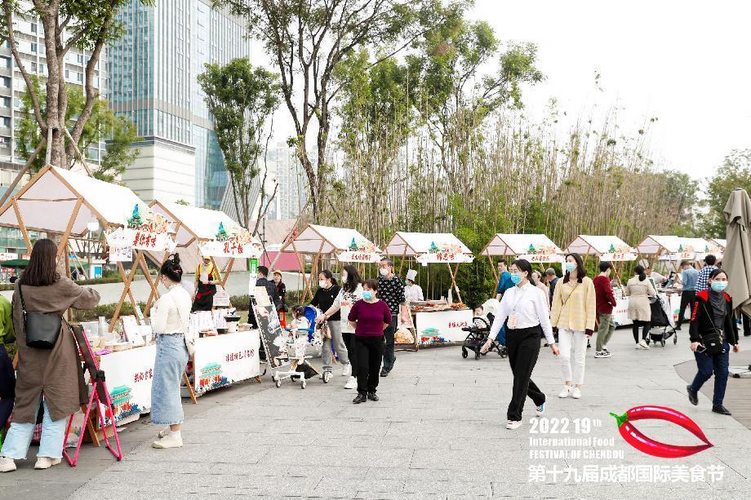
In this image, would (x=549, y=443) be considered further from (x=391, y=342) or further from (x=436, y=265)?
(x=436, y=265)

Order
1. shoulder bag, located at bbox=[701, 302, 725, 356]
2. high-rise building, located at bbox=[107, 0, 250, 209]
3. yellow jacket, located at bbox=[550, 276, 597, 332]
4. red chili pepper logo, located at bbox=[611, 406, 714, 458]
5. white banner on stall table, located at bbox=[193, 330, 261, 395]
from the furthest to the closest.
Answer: high-rise building, located at bbox=[107, 0, 250, 209], white banner on stall table, located at bbox=[193, 330, 261, 395], yellow jacket, located at bbox=[550, 276, 597, 332], shoulder bag, located at bbox=[701, 302, 725, 356], red chili pepper logo, located at bbox=[611, 406, 714, 458]

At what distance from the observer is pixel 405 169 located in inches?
783

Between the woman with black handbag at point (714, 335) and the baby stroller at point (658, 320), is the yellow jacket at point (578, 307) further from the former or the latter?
the baby stroller at point (658, 320)

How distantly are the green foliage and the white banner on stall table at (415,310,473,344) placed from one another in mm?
24849

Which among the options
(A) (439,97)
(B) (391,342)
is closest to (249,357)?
(B) (391,342)

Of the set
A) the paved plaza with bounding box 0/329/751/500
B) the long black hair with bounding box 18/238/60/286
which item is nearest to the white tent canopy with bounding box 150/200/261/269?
the paved plaza with bounding box 0/329/751/500

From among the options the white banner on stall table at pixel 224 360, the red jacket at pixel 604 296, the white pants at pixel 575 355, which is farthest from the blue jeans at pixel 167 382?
the red jacket at pixel 604 296

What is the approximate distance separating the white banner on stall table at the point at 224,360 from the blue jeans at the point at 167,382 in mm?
2026

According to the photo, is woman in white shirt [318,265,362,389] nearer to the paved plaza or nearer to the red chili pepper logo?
the paved plaza

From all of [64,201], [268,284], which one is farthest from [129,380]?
[268,284]

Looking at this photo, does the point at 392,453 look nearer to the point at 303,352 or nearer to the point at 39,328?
the point at 39,328

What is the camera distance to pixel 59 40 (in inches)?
426

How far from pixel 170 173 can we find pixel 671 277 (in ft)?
216

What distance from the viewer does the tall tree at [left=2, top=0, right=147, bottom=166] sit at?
10.3 metres
